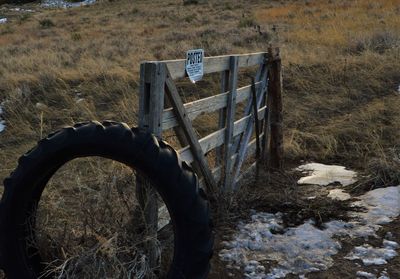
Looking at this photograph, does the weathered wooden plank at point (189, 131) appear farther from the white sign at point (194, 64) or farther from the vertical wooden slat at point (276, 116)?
the vertical wooden slat at point (276, 116)

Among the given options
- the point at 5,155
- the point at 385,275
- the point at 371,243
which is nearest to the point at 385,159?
the point at 371,243

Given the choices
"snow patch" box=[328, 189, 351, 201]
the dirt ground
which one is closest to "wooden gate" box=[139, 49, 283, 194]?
the dirt ground

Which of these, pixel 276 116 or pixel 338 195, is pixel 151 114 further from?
pixel 276 116

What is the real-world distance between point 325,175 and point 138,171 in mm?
3246

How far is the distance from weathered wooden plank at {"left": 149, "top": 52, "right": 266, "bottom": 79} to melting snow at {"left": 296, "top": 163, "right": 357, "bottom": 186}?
1427 mm

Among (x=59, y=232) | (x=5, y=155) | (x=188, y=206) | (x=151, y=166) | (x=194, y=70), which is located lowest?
(x=5, y=155)

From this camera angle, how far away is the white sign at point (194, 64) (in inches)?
149

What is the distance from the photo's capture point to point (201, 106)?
4.16m

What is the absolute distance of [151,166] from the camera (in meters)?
3.10

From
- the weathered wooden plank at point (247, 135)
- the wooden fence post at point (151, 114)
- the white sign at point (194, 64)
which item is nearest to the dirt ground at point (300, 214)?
the weathered wooden plank at point (247, 135)

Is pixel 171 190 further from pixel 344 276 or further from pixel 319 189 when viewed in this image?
pixel 319 189

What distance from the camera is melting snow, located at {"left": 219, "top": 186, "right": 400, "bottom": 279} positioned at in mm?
3631

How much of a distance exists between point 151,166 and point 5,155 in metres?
Result: 4.80

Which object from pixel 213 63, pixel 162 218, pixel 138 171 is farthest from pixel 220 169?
pixel 138 171
